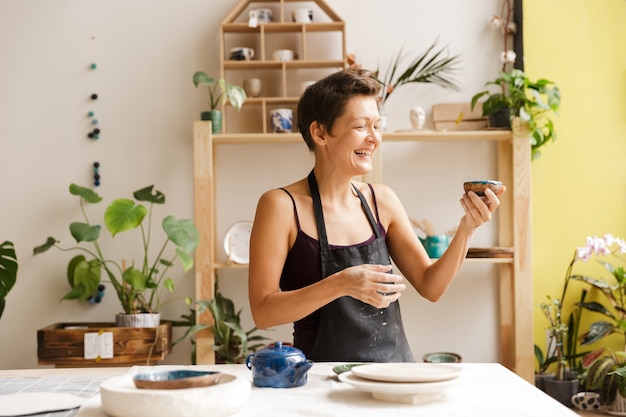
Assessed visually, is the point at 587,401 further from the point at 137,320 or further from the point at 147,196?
the point at 147,196

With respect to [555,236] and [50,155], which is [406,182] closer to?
[555,236]

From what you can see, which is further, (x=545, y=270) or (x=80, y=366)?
(x=545, y=270)

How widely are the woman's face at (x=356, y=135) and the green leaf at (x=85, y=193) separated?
73.8 inches

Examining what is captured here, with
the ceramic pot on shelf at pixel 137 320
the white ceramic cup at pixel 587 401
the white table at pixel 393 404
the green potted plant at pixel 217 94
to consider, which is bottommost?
the white ceramic cup at pixel 587 401

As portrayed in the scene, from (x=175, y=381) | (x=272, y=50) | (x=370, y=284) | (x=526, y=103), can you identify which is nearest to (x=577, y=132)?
(x=526, y=103)

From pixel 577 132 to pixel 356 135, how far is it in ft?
7.35

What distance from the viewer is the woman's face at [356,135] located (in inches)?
85.3

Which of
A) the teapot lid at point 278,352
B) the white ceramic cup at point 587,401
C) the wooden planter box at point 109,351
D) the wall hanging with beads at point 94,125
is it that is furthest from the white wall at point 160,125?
the teapot lid at point 278,352

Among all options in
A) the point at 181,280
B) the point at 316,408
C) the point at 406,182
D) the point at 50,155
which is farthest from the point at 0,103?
the point at 316,408

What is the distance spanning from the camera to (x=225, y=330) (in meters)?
3.65

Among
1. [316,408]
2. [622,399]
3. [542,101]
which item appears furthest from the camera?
[542,101]

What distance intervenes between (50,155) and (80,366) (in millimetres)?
1137

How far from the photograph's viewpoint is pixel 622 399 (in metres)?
3.50

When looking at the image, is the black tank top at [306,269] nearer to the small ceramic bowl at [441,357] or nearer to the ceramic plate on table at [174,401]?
the ceramic plate on table at [174,401]
